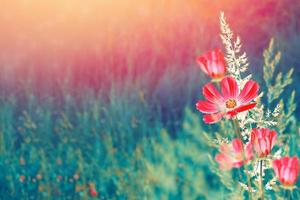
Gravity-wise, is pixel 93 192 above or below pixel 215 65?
below

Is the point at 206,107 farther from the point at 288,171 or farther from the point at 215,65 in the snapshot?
the point at 288,171

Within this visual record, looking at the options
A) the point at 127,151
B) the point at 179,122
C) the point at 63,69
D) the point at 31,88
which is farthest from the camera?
the point at 63,69

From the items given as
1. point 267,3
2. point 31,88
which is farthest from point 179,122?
point 267,3

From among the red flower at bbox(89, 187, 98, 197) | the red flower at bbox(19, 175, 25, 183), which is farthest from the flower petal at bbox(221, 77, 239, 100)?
the red flower at bbox(19, 175, 25, 183)

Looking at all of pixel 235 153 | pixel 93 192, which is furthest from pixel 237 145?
→ pixel 93 192

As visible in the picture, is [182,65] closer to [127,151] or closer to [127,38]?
[127,38]

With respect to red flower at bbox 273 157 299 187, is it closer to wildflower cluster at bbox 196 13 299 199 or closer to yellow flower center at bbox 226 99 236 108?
wildflower cluster at bbox 196 13 299 199

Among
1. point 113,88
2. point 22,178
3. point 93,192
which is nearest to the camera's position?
point 93,192
